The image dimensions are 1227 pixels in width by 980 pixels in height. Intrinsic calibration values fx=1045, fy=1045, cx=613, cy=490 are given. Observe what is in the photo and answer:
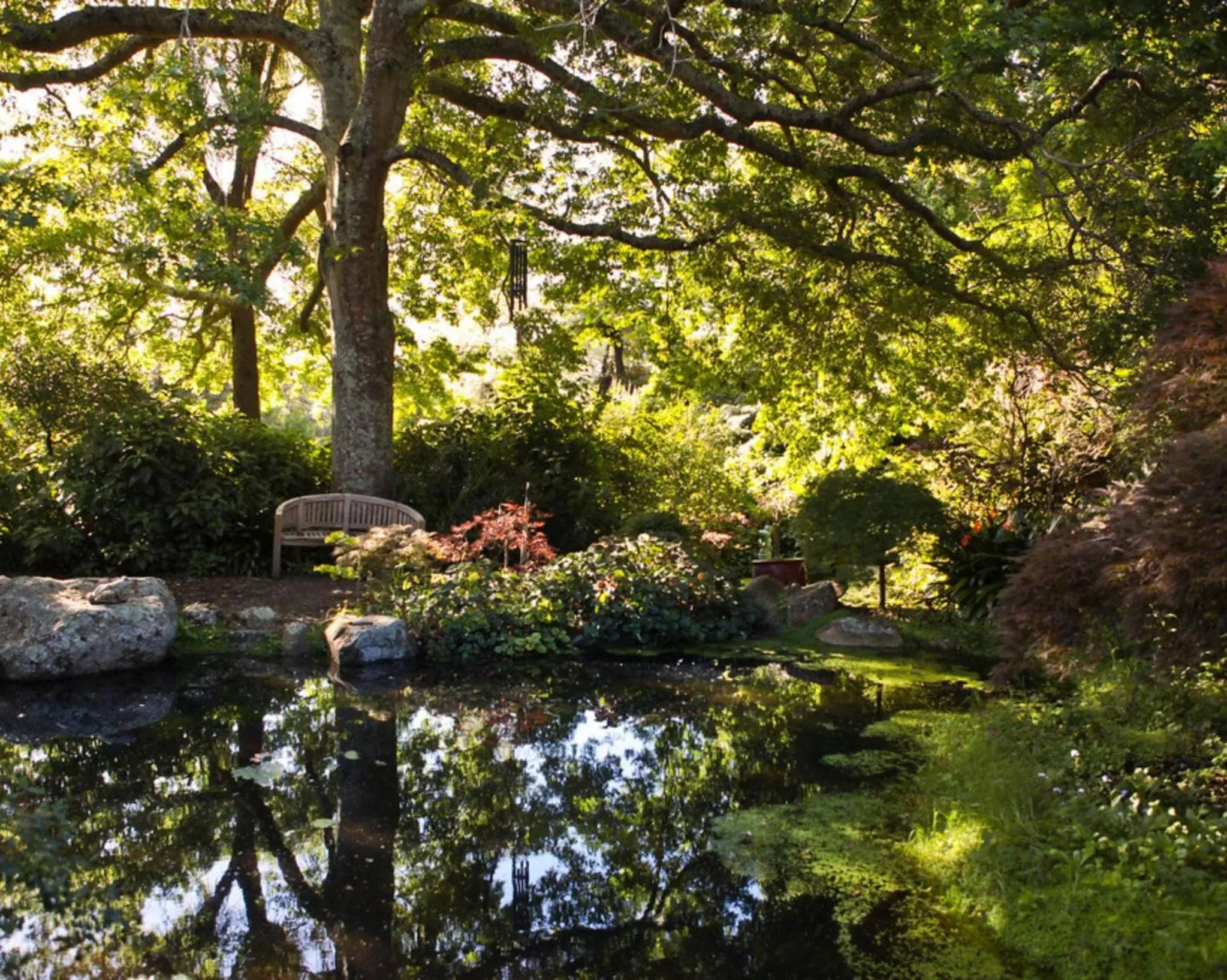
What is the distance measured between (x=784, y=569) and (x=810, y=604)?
2.39 metres

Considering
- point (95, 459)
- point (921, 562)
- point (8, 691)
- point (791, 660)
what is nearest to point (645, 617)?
point (791, 660)

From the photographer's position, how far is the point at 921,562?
33.4ft

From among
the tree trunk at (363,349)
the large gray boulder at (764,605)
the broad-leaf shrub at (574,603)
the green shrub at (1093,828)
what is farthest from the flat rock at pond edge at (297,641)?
the green shrub at (1093,828)

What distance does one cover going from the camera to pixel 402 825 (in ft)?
14.5

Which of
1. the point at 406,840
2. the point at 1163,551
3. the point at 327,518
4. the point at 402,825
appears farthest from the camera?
the point at 327,518

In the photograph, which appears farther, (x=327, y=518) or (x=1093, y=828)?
(x=327, y=518)

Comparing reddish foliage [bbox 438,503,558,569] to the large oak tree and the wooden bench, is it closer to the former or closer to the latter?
the wooden bench

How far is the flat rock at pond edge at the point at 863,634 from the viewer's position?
8.82 m

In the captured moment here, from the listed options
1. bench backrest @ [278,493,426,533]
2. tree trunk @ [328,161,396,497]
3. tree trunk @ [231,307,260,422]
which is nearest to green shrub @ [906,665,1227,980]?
bench backrest @ [278,493,426,533]

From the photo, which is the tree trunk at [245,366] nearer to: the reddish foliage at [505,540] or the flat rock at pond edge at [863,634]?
Result: the reddish foliage at [505,540]

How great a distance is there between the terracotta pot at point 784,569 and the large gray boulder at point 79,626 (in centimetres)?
678

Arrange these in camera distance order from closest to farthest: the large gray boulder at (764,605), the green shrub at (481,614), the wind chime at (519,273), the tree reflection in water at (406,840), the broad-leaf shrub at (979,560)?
the tree reflection in water at (406,840), the green shrub at (481,614), the broad-leaf shrub at (979,560), the large gray boulder at (764,605), the wind chime at (519,273)

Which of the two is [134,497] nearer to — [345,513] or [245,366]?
[345,513]

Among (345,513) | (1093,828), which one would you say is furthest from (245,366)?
(1093,828)
